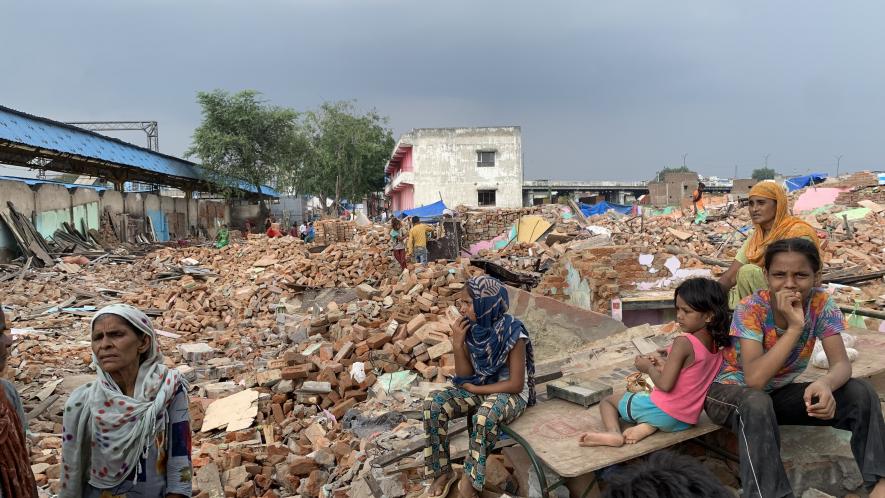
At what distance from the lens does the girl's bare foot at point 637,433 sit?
275 cm

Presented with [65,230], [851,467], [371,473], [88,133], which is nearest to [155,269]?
[65,230]

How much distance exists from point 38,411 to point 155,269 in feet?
37.9

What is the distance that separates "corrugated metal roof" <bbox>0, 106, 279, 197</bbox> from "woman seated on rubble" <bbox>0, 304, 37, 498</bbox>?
15604 mm

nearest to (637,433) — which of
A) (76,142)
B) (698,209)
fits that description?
(76,142)

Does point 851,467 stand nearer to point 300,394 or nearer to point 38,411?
point 300,394

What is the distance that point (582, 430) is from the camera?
2.99 metres

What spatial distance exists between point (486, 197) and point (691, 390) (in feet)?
105

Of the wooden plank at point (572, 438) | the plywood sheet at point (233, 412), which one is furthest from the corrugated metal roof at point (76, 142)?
the wooden plank at point (572, 438)

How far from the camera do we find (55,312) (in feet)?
36.2

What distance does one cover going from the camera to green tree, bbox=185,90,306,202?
28625 millimetres

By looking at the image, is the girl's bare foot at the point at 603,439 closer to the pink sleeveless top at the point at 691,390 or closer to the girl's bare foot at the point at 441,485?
the pink sleeveless top at the point at 691,390

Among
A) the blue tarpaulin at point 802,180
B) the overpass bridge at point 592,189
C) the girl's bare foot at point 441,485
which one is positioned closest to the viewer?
the girl's bare foot at point 441,485

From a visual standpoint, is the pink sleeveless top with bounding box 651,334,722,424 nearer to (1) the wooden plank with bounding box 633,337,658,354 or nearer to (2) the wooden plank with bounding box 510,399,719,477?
(2) the wooden plank with bounding box 510,399,719,477

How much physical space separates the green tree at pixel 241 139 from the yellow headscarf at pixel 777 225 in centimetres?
2833
